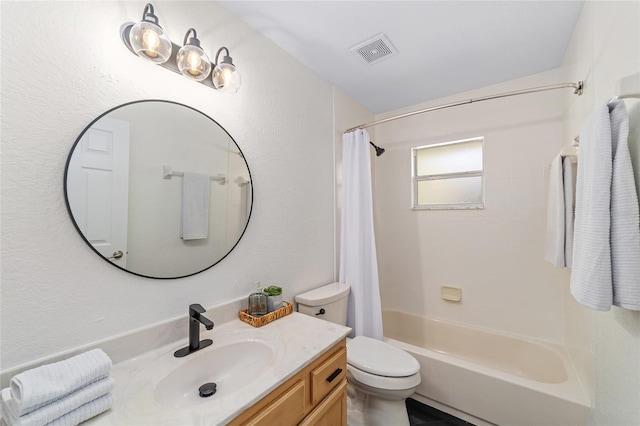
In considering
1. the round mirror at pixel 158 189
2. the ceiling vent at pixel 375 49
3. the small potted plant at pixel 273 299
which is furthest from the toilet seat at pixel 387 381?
the ceiling vent at pixel 375 49

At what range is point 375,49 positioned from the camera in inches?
66.3

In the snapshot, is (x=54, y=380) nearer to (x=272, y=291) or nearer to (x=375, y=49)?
(x=272, y=291)

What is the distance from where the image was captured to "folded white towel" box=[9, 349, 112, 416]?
0.61m

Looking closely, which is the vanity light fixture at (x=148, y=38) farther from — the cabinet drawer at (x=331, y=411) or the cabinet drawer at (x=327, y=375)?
the cabinet drawer at (x=331, y=411)

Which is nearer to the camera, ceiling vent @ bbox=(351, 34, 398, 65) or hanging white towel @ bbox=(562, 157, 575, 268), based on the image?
hanging white towel @ bbox=(562, 157, 575, 268)

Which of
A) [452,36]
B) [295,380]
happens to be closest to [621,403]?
[295,380]

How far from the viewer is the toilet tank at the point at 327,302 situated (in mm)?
1639

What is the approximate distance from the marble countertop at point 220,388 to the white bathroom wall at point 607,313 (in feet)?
3.30

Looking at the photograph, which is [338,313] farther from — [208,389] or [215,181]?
[215,181]

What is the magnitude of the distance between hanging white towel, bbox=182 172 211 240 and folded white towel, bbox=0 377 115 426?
0.60m

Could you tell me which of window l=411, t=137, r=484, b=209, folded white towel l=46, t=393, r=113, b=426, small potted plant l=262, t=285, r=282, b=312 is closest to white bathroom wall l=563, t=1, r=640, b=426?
window l=411, t=137, r=484, b=209

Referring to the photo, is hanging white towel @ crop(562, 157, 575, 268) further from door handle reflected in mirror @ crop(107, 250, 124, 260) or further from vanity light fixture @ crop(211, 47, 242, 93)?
door handle reflected in mirror @ crop(107, 250, 124, 260)

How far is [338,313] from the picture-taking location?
1827mm

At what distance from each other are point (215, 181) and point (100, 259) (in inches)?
22.1
